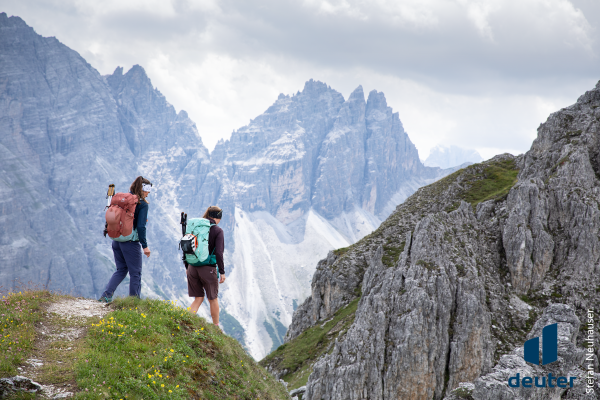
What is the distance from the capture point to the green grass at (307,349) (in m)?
63.6

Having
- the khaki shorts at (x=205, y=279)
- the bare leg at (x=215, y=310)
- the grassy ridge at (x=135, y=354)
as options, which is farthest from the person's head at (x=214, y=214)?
the grassy ridge at (x=135, y=354)

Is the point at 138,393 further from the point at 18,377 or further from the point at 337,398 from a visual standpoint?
the point at 337,398

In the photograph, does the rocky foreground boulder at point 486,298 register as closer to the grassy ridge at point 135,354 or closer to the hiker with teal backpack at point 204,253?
the grassy ridge at point 135,354

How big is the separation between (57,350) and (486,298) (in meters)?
43.1

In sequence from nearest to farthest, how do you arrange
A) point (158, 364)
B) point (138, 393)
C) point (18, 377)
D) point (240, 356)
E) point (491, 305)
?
point (18, 377) < point (138, 393) < point (158, 364) < point (240, 356) < point (491, 305)

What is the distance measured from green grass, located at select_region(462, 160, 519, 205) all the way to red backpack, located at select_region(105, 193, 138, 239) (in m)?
67.5

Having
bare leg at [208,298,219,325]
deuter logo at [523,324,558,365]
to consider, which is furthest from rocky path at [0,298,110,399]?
deuter logo at [523,324,558,365]

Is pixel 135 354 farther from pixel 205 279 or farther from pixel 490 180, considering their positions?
pixel 490 180

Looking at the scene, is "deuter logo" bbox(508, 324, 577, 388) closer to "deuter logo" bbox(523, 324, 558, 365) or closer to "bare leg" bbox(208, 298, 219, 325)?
"deuter logo" bbox(523, 324, 558, 365)

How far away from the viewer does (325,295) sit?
8362 cm

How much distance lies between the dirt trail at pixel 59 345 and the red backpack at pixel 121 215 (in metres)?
3.30

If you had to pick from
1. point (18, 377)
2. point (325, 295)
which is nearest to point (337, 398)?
point (18, 377)

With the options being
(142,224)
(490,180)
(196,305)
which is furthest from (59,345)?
(490,180)

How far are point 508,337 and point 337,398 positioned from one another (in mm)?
19233
